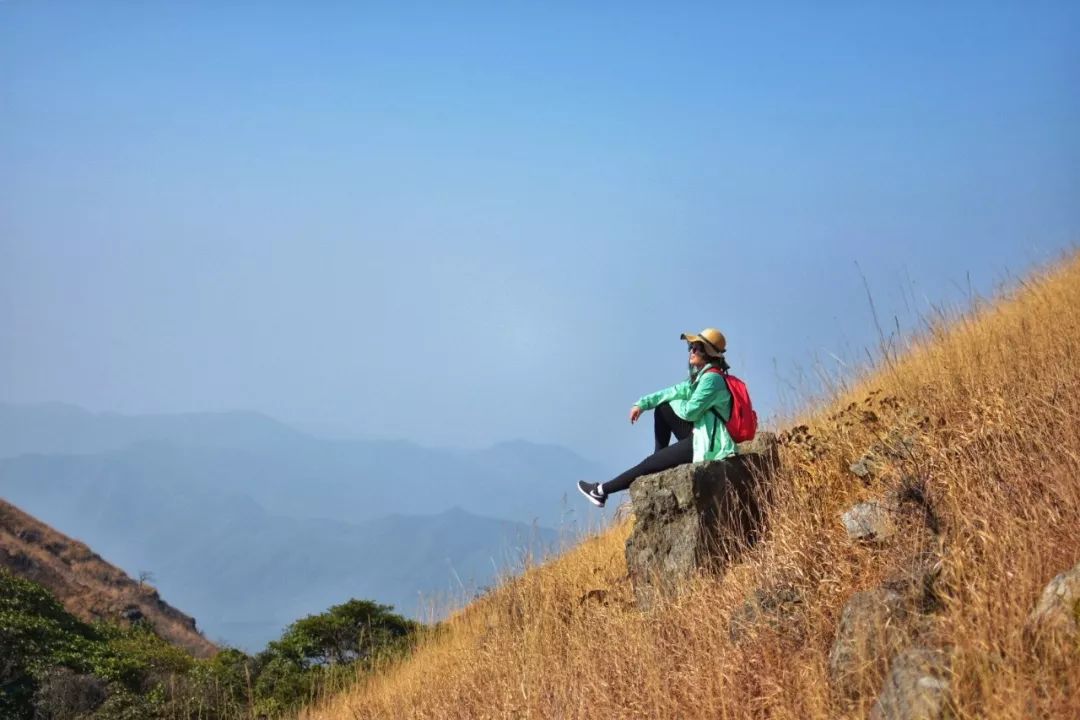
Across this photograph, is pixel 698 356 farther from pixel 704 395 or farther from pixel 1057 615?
pixel 1057 615

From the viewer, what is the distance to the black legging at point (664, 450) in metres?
8.60

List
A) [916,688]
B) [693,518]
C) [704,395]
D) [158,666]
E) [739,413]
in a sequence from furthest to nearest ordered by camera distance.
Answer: [158,666] < [739,413] < [704,395] < [693,518] < [916,688]

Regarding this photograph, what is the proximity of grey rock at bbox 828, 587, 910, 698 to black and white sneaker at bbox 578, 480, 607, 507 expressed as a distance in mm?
4405

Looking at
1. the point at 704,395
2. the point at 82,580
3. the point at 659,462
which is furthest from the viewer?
the point at 82,580

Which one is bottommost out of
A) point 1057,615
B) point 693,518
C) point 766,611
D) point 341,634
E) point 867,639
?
point 1057,615

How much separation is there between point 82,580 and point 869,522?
22.3 meters

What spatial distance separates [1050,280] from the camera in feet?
39.0

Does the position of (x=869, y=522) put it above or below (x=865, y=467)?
below

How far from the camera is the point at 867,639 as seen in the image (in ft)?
14.9

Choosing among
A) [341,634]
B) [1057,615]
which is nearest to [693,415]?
[1057,615]

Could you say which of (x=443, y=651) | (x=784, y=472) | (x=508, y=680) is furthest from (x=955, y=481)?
(x=443, y=651)

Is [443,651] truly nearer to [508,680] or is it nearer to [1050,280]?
[508,680]

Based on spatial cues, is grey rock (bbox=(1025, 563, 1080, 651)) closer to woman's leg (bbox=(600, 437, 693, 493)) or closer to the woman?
the woman

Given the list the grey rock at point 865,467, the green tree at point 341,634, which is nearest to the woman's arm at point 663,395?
the grey rock at point 865,467
